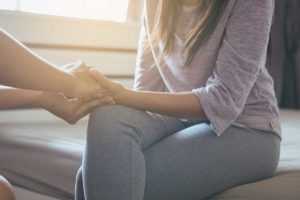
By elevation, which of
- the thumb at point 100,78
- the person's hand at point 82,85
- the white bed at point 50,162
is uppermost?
the thumb at point 100,78

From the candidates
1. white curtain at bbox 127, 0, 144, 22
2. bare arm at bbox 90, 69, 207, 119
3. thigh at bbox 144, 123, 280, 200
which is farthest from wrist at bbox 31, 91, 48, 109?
white curtain at bbox 127, 0, 144, 22

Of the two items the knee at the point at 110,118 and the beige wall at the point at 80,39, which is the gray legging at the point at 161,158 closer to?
the knee at the point at 110,118

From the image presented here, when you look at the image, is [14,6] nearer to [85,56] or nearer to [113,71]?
[85,56]

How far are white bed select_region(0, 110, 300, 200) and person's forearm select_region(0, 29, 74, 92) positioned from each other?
0.30 meters

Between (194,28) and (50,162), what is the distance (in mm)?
525

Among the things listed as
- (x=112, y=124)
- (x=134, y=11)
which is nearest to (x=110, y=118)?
(x=112, y=124)

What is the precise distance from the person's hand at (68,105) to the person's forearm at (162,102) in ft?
0.19

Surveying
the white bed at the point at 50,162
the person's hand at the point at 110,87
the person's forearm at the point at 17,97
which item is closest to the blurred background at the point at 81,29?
the white bed at the point at 50,162

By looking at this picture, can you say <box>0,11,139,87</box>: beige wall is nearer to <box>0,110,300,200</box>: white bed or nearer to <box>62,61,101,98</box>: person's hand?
<box>0,110,300,200</box>: white bed

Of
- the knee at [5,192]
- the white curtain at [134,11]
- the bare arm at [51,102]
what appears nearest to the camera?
the knee at [5,192]

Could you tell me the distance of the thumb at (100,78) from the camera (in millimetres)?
980

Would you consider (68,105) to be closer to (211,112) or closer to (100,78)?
(100,78)

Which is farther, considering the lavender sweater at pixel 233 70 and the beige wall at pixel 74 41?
the beige wall at pixel 74 41

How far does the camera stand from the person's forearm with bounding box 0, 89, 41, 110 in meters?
1.14
